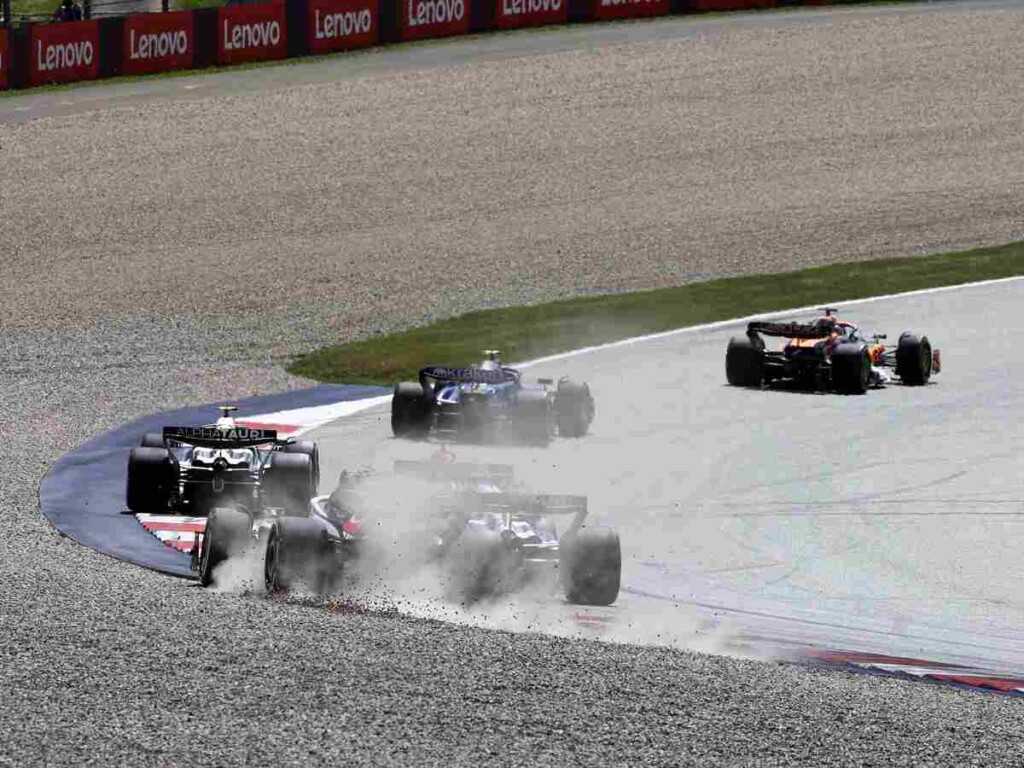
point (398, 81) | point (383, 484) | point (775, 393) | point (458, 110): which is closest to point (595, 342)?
point (775, 393)

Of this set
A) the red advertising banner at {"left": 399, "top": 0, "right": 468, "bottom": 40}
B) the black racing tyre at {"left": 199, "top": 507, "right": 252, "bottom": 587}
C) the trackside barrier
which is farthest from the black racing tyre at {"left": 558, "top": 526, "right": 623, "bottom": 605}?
the red advertising banner at {"left": 399, "top": 0, "right": 468, "bottom": 40}

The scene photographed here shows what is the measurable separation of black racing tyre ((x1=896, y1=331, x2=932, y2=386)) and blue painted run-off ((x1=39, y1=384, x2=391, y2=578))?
685cm

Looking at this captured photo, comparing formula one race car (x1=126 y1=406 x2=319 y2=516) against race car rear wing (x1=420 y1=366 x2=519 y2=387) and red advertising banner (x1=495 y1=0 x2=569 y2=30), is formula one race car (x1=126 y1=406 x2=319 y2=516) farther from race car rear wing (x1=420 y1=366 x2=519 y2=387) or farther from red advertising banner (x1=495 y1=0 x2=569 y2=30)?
red advertising banner (x1=495 y1=0 x2=569 y2=30)

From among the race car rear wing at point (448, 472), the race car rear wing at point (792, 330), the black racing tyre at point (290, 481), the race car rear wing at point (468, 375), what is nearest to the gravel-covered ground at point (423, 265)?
the black racing tyre at point (290, 481)

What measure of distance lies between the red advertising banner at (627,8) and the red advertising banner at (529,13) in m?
1.02

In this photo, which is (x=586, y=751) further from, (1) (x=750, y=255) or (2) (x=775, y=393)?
(1) (x=750, y=255)

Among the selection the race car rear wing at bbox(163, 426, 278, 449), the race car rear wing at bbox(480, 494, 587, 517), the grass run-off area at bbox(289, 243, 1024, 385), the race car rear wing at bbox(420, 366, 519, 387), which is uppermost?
the race car rear wing at bbox(480, 494, 587, 517)

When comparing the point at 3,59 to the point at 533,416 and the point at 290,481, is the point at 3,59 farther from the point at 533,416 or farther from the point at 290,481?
the point at 290,481

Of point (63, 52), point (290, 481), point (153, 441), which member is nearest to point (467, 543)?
point (290, 481)

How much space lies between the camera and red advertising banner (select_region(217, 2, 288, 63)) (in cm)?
5159

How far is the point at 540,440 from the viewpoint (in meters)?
20.9

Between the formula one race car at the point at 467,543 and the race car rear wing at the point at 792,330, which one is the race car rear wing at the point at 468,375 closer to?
the race car rear wing at the point at 792,330

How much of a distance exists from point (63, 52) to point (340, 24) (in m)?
7.97

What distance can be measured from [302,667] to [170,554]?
4924 mm
